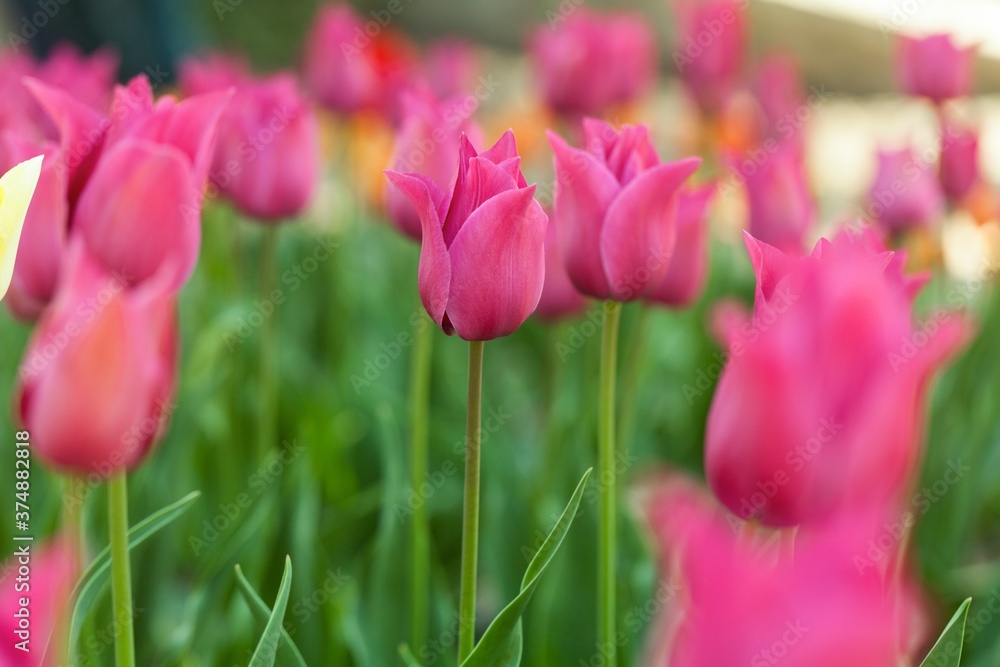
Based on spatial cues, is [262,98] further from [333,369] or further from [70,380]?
[70,380]

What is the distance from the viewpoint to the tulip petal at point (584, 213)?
20.3 inches

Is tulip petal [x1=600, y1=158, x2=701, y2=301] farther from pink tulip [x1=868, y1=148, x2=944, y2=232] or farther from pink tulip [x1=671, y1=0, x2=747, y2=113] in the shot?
pink tulip [x1=671, y1=0, x2=747, y2=113]

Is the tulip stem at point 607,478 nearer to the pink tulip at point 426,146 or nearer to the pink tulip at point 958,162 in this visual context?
the pink tulip at point 426,146

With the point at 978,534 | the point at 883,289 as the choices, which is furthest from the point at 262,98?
the point at 978,534

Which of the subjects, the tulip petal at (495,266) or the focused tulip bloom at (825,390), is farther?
the tulip petal at (495,266)

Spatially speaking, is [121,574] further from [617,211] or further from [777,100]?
[777,100]

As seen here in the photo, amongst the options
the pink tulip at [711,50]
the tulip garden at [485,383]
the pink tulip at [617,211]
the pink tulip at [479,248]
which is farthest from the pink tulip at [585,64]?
the pink tulip at [479,248]

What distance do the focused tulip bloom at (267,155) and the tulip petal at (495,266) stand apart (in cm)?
47

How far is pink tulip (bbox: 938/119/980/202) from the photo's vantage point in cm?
119

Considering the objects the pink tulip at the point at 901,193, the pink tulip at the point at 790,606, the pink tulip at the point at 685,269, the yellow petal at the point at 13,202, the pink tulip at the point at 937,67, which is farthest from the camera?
the pink tulip at the point at 937,67

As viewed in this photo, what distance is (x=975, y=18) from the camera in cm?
505

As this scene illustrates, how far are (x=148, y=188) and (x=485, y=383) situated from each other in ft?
2.94

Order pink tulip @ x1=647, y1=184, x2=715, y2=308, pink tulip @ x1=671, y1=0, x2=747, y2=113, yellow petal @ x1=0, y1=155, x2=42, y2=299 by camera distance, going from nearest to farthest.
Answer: yellow petal @ x1=0, y1=155, x2=42, y2=299
pink tulip @ x1=647, y1=184, x2=715, y2=308
pink tulip @ x1=671, y1=0, x2=747, y2=113

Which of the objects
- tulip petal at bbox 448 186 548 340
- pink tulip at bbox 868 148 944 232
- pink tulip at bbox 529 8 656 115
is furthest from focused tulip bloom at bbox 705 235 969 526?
pink tulip at bbox 529 8 656 115
